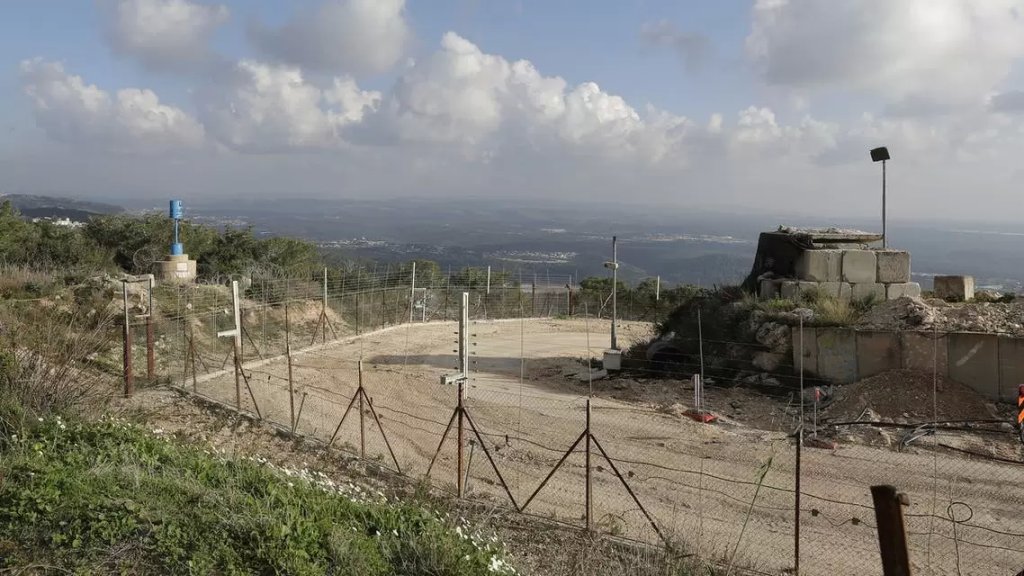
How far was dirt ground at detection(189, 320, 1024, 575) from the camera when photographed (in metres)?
8.79

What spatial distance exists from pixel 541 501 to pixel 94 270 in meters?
22.5

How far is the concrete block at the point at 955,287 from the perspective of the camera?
19656 millimetres

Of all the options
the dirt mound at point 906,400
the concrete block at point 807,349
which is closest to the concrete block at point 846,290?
the concrete block at point 807,349

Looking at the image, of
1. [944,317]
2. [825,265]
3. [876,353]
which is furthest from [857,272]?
[876,353]

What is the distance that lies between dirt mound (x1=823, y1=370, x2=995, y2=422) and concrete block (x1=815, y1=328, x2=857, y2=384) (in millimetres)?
686

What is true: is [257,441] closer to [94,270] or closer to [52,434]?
[52,434]

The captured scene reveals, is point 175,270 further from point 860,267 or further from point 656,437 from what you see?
point 860,267

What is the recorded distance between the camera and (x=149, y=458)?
24.9 feet

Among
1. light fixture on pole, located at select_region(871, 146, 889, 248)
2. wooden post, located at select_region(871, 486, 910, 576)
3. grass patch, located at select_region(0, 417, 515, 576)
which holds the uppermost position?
light fixture on pole, located at select_region(871, 146, 889, 248)

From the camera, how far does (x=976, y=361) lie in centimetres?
1478

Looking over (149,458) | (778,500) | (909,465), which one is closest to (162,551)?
(149,458)

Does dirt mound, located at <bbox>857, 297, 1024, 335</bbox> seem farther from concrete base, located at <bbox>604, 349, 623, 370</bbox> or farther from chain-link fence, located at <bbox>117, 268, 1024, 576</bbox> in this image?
concrete base, located at <bbox>604, 349, 623, 370</bbox>

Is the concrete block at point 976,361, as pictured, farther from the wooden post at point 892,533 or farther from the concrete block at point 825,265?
the wooden post at point 892,533

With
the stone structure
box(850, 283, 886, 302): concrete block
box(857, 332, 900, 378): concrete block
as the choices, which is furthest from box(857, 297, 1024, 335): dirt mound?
the stone structure
